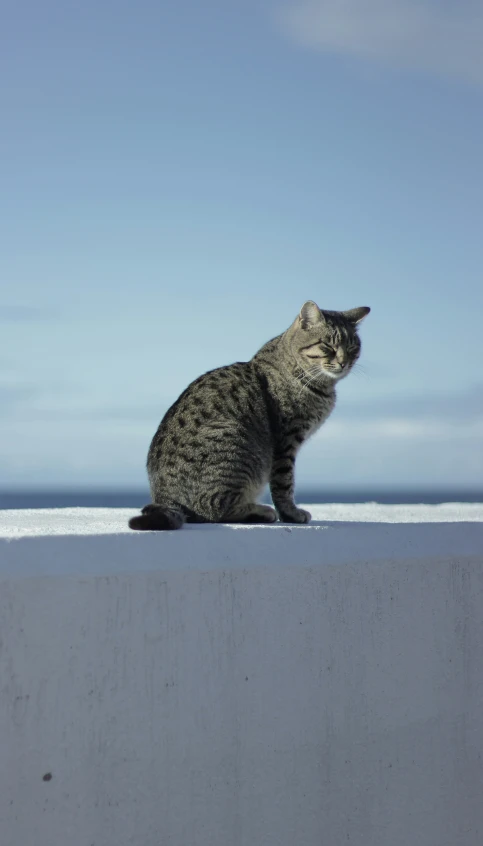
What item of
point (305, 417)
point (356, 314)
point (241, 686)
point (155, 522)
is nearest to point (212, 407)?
point (305, 417)

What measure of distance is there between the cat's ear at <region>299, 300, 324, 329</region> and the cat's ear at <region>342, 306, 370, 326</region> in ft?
0.84

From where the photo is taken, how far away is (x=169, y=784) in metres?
2.59

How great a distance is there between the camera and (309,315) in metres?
3.72

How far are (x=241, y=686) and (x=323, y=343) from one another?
1544 mm

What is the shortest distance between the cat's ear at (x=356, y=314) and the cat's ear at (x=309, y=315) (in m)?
0.26

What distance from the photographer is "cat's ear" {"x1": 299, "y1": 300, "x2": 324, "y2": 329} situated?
3.69 meters

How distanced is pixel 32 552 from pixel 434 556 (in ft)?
5.02

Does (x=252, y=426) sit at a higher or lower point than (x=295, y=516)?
higher

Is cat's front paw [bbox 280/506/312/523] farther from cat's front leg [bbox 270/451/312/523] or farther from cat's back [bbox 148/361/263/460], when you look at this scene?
cat's back [bbox 148/361/263/460]

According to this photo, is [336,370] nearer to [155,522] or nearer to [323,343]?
[323,343]

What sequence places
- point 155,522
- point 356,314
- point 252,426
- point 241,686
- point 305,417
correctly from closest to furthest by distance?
point 241,686 → point 155,522 → point 252,426 → point 305,417 → point 356,314

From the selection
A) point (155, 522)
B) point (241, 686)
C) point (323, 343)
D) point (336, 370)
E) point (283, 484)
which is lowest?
point (241, 686)

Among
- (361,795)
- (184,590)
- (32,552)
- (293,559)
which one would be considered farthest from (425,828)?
(32,552)

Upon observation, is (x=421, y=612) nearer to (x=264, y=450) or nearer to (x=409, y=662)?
(x=409, y=662)
